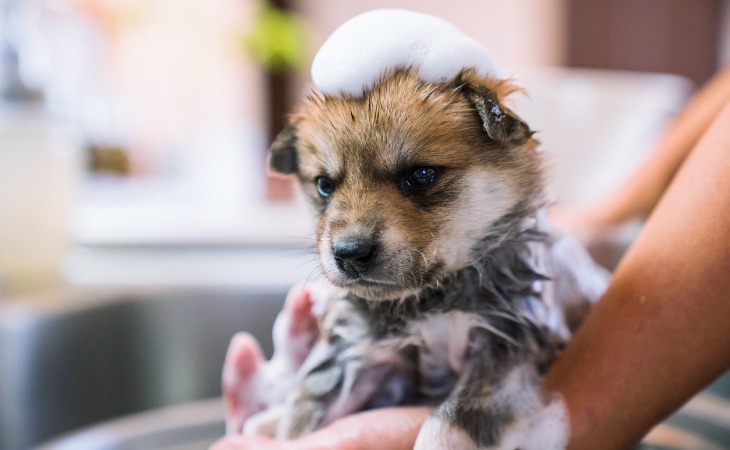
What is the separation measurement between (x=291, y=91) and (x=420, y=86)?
2.58m

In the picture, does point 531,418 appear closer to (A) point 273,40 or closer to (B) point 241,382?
(B) point 241,382

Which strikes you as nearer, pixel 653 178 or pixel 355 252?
pixel 355 252

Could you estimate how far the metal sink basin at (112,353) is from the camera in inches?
49.7

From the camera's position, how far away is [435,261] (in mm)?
717

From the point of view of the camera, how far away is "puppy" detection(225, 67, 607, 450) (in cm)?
69

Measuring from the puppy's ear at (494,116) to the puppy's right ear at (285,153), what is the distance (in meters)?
0.24

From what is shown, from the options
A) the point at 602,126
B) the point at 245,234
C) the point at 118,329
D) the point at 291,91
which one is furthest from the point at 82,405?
the point at 291,91

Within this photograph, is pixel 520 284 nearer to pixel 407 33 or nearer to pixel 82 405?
pixel 407 33

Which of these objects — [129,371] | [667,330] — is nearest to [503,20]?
[129,371]

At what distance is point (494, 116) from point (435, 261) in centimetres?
16

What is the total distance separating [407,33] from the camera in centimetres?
72

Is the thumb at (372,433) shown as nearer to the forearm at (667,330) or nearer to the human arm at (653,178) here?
the forearm at (667,330)

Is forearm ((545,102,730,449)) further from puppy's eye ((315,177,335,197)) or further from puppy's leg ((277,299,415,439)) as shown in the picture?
puppy's eye ((315,177,335,197))

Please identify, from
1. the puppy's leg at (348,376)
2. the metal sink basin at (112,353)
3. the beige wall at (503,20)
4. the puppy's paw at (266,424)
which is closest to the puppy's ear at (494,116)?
the puppy's leg at (348,376)
